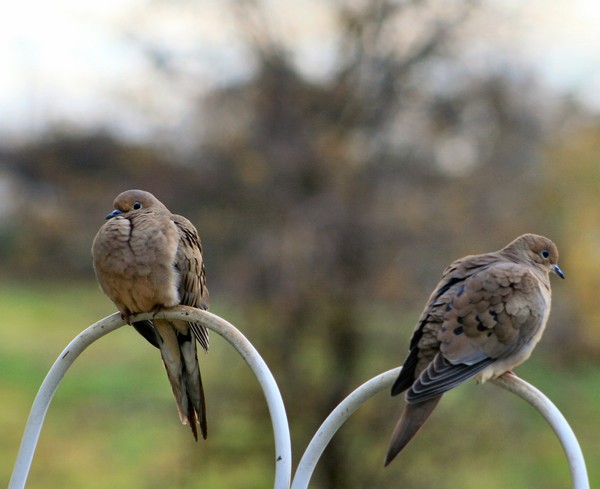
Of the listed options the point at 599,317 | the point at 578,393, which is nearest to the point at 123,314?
the point at 578,393

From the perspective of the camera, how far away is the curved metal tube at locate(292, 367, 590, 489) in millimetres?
2121

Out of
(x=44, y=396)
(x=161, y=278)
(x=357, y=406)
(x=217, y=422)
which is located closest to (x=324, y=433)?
(x=357, y=406)

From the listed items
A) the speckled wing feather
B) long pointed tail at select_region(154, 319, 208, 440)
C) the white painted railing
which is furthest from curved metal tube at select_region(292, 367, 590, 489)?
the speckled wing feather

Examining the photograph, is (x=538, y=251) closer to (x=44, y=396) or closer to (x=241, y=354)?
(x=241, y=354)

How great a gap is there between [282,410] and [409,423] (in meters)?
0.56

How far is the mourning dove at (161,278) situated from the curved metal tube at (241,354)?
1.12 ft

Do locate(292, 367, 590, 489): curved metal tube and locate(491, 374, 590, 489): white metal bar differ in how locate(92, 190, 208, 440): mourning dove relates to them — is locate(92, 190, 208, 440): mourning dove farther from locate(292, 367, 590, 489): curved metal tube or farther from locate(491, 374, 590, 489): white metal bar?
locate(491, 374, 590, 489): white metal bar

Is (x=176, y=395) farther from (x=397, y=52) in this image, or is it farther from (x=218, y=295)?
(x=397, y=52)

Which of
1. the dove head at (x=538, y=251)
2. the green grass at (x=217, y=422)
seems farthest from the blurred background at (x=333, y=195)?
the dove head at (x=538, y=251)

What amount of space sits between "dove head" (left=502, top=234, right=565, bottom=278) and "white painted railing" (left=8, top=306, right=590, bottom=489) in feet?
3.41

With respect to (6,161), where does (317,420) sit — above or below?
below

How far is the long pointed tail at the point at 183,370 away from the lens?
9.60 ft

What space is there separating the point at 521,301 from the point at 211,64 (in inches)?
177

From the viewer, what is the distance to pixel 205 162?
→ 735 centimetres
